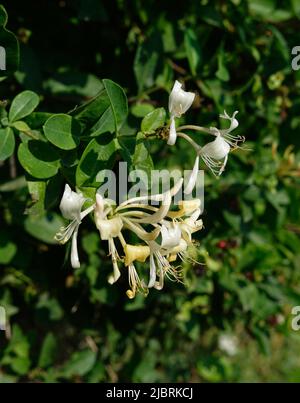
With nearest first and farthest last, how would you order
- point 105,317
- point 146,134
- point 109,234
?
point 109,234 < point 146,134 < point 105,317

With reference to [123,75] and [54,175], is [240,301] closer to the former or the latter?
[123,75]

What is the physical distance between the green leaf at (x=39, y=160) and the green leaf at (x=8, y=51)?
0.15 meters

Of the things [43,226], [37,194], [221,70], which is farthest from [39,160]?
[221,70]

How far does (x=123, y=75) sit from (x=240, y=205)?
48 cm

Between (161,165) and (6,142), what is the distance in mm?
565

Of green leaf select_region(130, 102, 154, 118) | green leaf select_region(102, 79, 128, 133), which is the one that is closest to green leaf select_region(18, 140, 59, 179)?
green leaf select_region(102, 79, 128, 133)

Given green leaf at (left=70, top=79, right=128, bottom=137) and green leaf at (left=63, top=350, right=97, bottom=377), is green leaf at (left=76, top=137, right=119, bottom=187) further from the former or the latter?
green leaf at (left=63, top=350, right=97, bottom=377)

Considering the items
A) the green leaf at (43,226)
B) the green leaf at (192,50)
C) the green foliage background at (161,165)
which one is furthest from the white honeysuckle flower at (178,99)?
the green leaf at (43,226)

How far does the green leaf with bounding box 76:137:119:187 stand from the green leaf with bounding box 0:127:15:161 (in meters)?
0.15

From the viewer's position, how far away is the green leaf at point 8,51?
3.41 feet

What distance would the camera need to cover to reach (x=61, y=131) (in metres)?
0.97

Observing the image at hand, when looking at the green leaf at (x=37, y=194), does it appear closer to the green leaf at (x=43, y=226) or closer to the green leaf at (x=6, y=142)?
the green leaf at (x=6, y=142)

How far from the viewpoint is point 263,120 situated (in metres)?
1.81
